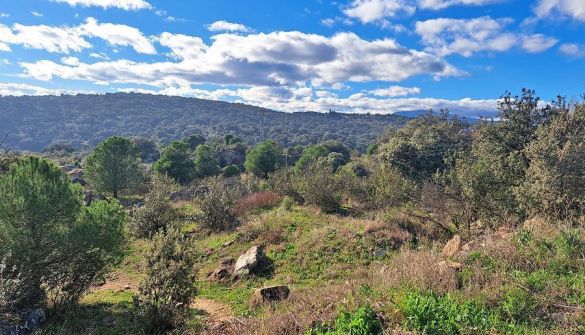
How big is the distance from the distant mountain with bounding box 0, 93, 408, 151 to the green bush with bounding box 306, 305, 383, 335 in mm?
98413

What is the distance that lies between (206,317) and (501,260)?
6700mm

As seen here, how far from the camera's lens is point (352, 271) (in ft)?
38.5

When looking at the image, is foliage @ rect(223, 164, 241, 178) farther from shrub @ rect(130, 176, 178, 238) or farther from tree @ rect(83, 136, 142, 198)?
shrub @ rect(130, 176, 178, 238)

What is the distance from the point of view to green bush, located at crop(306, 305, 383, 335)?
5.00 m

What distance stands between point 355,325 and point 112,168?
34643mm

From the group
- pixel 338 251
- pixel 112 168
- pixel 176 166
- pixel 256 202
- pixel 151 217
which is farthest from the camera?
pixel 176 166

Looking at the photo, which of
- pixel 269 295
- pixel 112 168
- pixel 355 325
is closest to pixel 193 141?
pixel 112 168

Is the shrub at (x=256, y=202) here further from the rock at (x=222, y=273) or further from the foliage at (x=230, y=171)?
the foliage at (x=230, y=171)

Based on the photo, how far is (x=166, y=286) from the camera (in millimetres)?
8047

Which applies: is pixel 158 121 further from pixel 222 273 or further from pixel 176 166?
pixel 222 273

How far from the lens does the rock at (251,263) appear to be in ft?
41.0

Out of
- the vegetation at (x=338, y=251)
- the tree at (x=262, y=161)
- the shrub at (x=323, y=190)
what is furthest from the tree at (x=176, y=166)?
the shrub at (x=323, y=190)

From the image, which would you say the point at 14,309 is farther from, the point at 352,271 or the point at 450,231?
the point at 450,231

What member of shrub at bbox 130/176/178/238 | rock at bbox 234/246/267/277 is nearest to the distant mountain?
shrub at bbox 130/176/178/238
